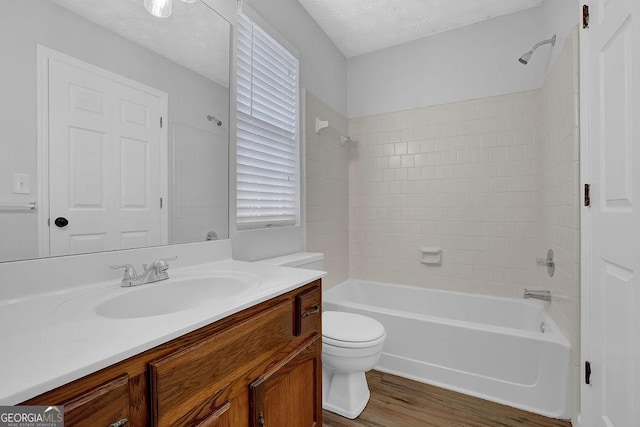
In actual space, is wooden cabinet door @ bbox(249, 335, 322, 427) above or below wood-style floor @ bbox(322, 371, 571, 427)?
above

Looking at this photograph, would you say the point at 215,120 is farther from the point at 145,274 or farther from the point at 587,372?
the point at 587,372

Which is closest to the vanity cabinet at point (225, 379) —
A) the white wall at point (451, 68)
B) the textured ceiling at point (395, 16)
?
the textured ceiling at point (395, 16)

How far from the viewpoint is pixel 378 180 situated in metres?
2.91

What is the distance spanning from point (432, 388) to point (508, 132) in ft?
6.66

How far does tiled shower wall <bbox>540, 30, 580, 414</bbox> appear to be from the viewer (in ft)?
4.88

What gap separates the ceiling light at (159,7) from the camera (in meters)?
1.22

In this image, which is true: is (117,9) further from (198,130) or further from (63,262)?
(63,262)

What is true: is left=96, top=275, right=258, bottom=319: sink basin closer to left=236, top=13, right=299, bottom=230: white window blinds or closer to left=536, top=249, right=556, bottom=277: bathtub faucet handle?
left=236, top=13, right=299, bottom=230: white window blinds

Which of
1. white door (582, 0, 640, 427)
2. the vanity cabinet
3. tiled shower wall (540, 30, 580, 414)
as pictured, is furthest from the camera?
tiled shower wall (540, 30, 580, 414)

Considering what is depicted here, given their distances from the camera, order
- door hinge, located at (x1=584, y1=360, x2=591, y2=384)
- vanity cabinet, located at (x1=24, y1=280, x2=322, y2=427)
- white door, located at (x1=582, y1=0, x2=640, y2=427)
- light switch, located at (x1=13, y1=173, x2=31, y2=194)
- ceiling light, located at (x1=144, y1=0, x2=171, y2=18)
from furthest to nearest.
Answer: door hinge, located at (x1=584, y1=360, x2=591, y2=384) < ceiling light, located at (x1=144, y1=0, x2=171, y2=18) < white door, located at (x1=582, y1=0, x2=640, y2=427) < light switch, located at (x1=13, y1=173, x2=31, y2=194) < vanity cabinet, located at (x1=24, y1=280, x2=322, y2=427)

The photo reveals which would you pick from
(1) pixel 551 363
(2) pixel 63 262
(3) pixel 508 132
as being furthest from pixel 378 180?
(2) pixel 63 262

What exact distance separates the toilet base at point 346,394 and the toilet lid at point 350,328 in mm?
256

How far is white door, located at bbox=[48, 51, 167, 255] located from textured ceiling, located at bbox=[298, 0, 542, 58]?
173 cm
